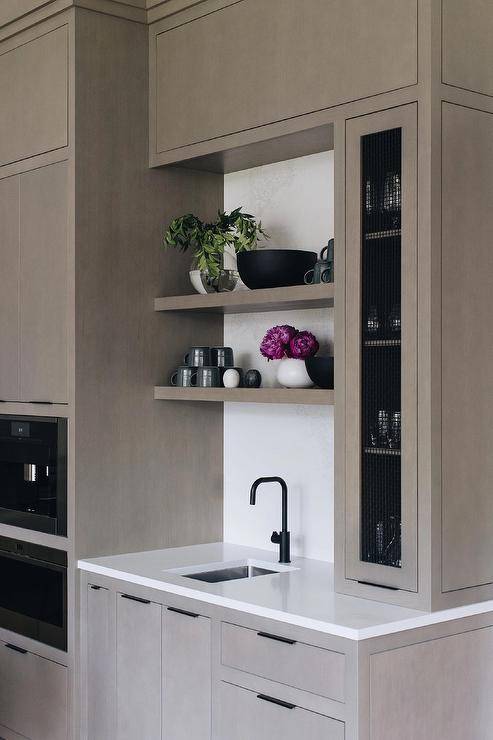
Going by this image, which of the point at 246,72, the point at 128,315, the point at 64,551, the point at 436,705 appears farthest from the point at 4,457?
the point at 436,705

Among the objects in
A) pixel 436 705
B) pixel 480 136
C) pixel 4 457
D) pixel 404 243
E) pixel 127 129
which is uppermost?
pixel 127 129

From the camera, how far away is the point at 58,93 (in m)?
3.40

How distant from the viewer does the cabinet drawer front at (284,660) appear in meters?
2.45

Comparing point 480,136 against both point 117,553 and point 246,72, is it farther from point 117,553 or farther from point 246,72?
point 117,553

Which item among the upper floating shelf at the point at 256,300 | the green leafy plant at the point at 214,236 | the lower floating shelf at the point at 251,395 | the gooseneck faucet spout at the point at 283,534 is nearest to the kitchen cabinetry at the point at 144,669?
the gooseneck faucet spout at the point at 283,534

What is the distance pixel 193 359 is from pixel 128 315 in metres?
0.28

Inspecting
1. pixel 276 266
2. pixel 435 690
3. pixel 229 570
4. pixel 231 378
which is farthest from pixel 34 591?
pixel 435 690

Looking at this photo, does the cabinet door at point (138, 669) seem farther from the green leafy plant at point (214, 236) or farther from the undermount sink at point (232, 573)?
the green leafy plant at point (214, 236)

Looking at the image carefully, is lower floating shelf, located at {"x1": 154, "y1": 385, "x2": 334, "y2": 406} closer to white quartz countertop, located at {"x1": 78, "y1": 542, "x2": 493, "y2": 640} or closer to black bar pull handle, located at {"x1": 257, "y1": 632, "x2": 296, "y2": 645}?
white quartz countertop, located at {"x1": 78, "y1": 542, "x2": 493, "y2": 640}

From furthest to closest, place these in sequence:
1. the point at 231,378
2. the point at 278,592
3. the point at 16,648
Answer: the point at 16,648, the point at 231,378, the point at 278,592

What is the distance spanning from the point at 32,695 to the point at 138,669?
0.63 metres

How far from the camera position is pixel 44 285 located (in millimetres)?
3467

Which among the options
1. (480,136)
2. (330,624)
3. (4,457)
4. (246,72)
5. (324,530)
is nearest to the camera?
(330,624)

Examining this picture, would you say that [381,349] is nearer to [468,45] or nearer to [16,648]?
[468,45]
